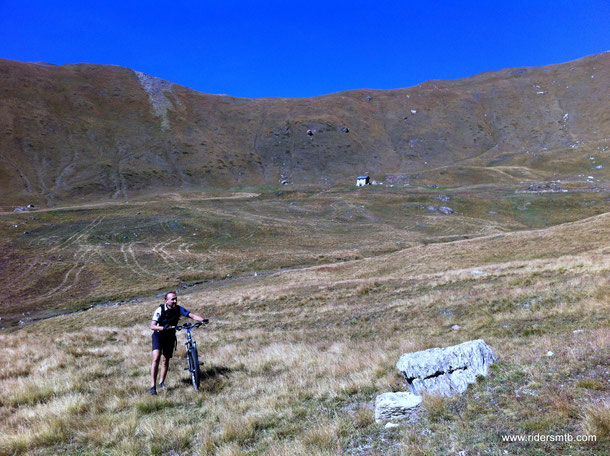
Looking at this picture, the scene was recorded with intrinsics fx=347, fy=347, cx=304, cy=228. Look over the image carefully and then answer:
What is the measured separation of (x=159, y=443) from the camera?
19.3 feet

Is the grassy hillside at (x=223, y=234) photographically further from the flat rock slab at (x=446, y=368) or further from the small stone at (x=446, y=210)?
the flat rock slab at (x=446, y=368)

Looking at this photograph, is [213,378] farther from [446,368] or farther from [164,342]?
[446,368]

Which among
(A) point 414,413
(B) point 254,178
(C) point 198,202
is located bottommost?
(A) point 414,413

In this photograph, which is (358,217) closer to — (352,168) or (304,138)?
(352,168)

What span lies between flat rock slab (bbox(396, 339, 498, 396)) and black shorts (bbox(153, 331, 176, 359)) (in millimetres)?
5986

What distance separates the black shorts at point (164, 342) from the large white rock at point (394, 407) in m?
5.71

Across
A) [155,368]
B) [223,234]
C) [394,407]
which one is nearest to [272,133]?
[223,234]

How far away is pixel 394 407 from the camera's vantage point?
5.81 m

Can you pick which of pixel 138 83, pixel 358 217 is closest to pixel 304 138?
pixel 138 83

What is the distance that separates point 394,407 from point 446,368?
158 cm

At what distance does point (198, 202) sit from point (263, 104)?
383 feet

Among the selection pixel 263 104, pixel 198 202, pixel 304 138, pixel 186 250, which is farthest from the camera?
pixel 263 104

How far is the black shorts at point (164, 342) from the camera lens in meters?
9.09

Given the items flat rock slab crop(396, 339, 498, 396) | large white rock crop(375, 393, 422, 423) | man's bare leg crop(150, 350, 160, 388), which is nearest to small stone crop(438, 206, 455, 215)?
flat rock slab crop(396, 339, 498, 396)
